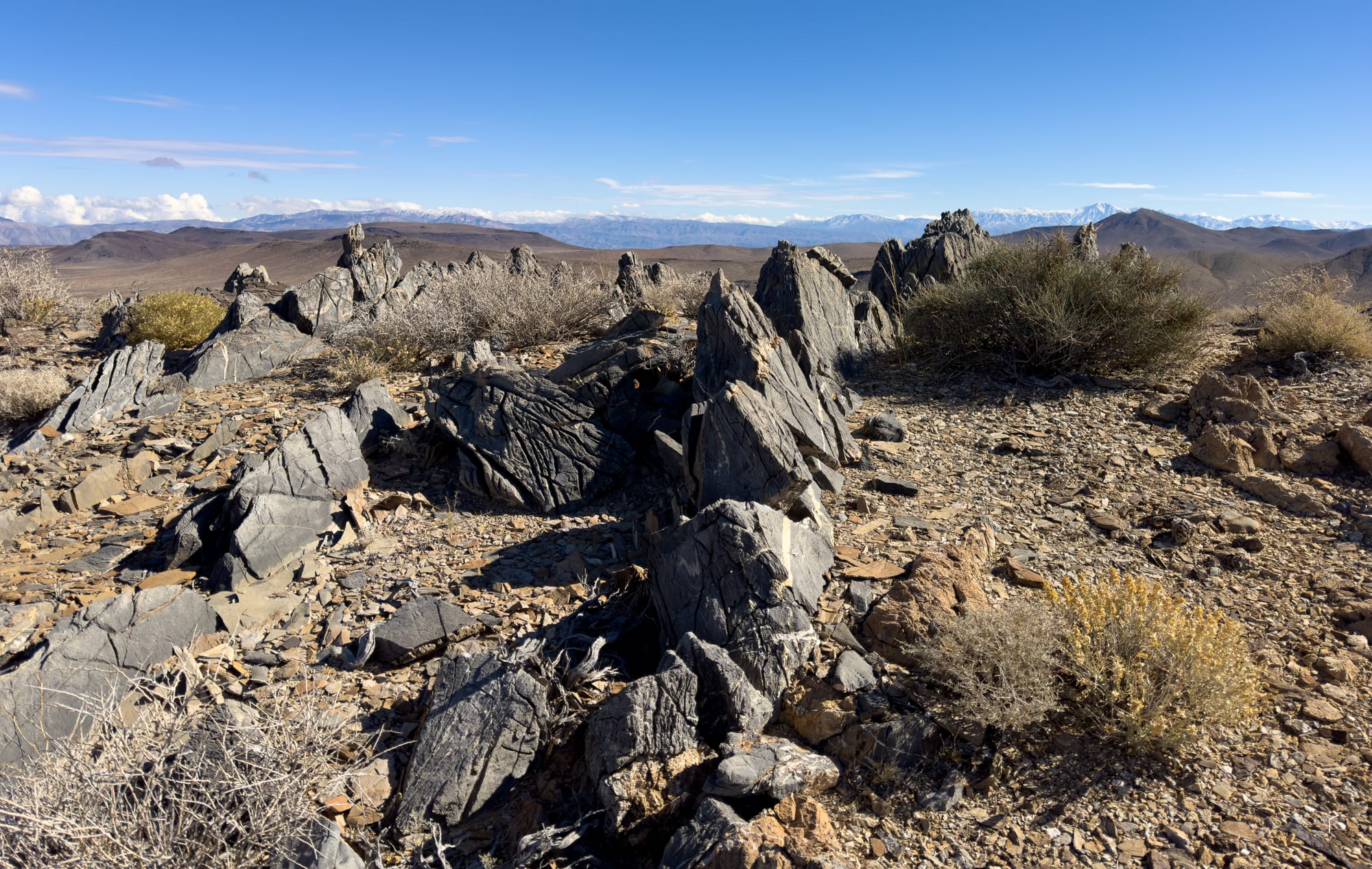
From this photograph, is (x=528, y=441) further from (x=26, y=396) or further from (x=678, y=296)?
(x=678, y=296)

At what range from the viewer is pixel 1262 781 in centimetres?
327

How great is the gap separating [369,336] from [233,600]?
5.98 m

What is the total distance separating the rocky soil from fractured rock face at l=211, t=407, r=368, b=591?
0.11 feet

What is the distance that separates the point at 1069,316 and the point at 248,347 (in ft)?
35.5

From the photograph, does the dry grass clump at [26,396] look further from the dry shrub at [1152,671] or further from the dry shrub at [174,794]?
the dry shrub at [1152,671]

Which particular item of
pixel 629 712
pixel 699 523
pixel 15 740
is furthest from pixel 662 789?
pixel 15 740

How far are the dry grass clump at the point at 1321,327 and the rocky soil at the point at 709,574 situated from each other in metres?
0.29

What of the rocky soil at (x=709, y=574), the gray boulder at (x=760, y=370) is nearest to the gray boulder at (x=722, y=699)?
the rocky soil at (x=709, y=574)

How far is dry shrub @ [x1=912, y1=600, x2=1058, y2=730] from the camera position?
3447mm

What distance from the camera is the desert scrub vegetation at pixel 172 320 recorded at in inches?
455

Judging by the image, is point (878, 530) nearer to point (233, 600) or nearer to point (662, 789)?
point (662, 789)

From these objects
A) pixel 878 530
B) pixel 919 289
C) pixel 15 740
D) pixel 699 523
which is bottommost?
pixel 15 740

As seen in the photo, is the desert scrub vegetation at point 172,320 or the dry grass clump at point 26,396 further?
the desert scrub vegetation at point 172,320

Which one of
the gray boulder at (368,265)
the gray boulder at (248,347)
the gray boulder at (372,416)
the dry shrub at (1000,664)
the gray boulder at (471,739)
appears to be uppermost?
the gray boulder at (368,265)
